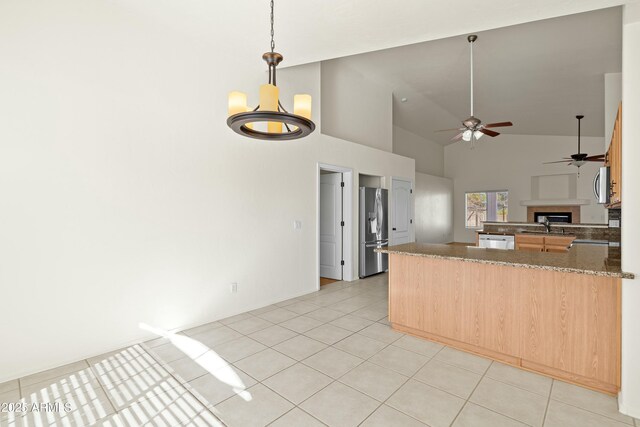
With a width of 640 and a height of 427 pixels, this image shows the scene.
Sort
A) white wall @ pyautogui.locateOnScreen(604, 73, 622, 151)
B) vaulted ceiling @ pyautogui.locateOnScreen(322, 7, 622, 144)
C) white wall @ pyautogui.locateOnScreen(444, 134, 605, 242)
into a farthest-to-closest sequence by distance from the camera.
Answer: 1. white wall @ pyautogui.locateOnScreen(444, 134, 605, 242)
2. white wall @ pyautogui.locateOnScreen(604, 73, 622, 151)
3. vaulted ceiling @ pyautogui.locateOnScreen(322, 7, 622, 144)

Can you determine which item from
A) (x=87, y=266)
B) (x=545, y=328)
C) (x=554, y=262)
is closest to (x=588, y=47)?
(x=554, y=262)

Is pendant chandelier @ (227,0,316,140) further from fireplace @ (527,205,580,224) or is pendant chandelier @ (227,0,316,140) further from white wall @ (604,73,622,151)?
fireplace @ (527,205,580,224)

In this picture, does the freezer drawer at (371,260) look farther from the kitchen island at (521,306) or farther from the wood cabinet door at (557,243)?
the wood cabinet door at (557,243)

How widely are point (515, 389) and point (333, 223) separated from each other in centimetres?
366

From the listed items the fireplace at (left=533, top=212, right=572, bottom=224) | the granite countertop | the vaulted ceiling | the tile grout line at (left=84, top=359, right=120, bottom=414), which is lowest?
the tile grout line at (left=84, top=359, right=120, bottom=414)

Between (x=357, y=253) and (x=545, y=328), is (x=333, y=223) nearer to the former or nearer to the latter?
(x=357, y=253)

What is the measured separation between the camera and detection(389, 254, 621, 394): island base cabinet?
220 cm

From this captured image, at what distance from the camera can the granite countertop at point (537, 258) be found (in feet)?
7.08

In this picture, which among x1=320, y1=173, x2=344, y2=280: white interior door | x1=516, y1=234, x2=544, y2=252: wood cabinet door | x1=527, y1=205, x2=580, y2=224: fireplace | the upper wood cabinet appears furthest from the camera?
x1=527, y1=205, x2=580, y2=224: fireplace

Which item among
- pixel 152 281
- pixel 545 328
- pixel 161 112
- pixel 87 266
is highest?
pixel 161 112

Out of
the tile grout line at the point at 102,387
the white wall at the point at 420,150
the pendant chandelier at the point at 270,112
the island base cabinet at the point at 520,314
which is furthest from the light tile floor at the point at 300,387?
the white wall at the point at 420,150

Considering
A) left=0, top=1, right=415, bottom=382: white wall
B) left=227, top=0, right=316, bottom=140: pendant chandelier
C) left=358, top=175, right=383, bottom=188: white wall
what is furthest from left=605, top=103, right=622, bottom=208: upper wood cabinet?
left=358, top=175, right=383, bottom=188: white wall

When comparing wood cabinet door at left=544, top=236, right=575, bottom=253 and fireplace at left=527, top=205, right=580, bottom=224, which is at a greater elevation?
fireplace at left=527, top=205, right=580, bottom=224

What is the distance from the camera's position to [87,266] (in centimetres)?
272
